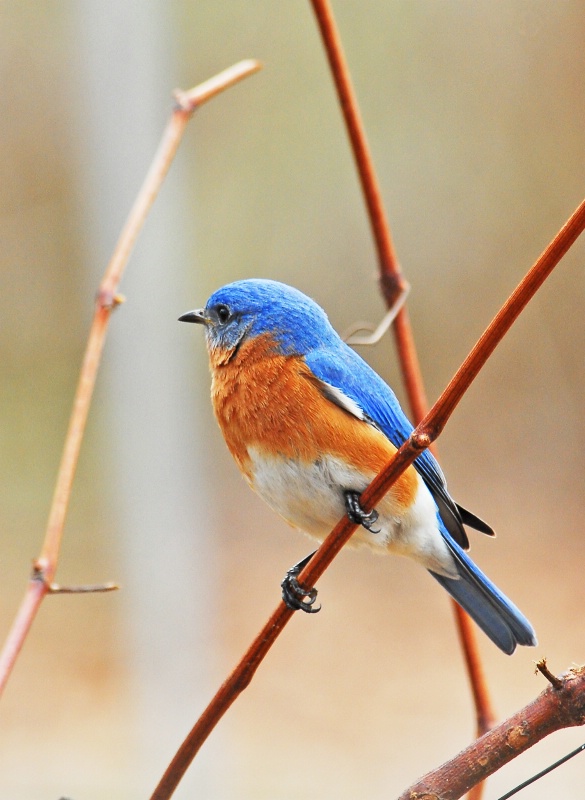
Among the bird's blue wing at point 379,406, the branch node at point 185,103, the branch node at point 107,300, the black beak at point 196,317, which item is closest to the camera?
the branch node at point 107,300

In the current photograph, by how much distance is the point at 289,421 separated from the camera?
2.15m

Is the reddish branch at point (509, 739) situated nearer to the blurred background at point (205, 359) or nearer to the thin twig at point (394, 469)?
the thin twig at point (394, 469)

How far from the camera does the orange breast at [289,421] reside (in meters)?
2.13

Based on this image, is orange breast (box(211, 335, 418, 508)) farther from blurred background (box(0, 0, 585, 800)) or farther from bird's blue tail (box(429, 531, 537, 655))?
blurred background (box(0, 0, 585, 800))

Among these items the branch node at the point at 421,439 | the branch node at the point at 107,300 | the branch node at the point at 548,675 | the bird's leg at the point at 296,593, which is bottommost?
the bird's leg at the point at 296,593

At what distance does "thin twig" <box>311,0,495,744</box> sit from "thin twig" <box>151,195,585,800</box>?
48cm

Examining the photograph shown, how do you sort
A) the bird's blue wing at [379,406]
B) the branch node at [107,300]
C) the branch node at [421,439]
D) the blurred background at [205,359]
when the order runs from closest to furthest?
the branch node at [421,439], the branch node at [107,300], the bird's blue wing at [379,406], the blurred background at [205,359]

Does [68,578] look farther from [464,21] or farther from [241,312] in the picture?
[464,21]

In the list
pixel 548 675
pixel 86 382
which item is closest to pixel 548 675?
pixel 548 675

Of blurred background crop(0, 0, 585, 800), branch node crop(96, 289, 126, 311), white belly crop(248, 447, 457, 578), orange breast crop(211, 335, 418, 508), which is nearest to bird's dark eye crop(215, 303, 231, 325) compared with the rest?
orange breast crop(211, 335, 418, 508)

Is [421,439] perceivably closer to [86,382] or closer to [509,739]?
[509,739]

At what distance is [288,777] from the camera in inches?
190

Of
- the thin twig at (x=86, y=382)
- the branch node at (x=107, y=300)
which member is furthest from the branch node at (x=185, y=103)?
the branch node at (x=107, y=300)

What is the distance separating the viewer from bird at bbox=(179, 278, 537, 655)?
7.00 feet
